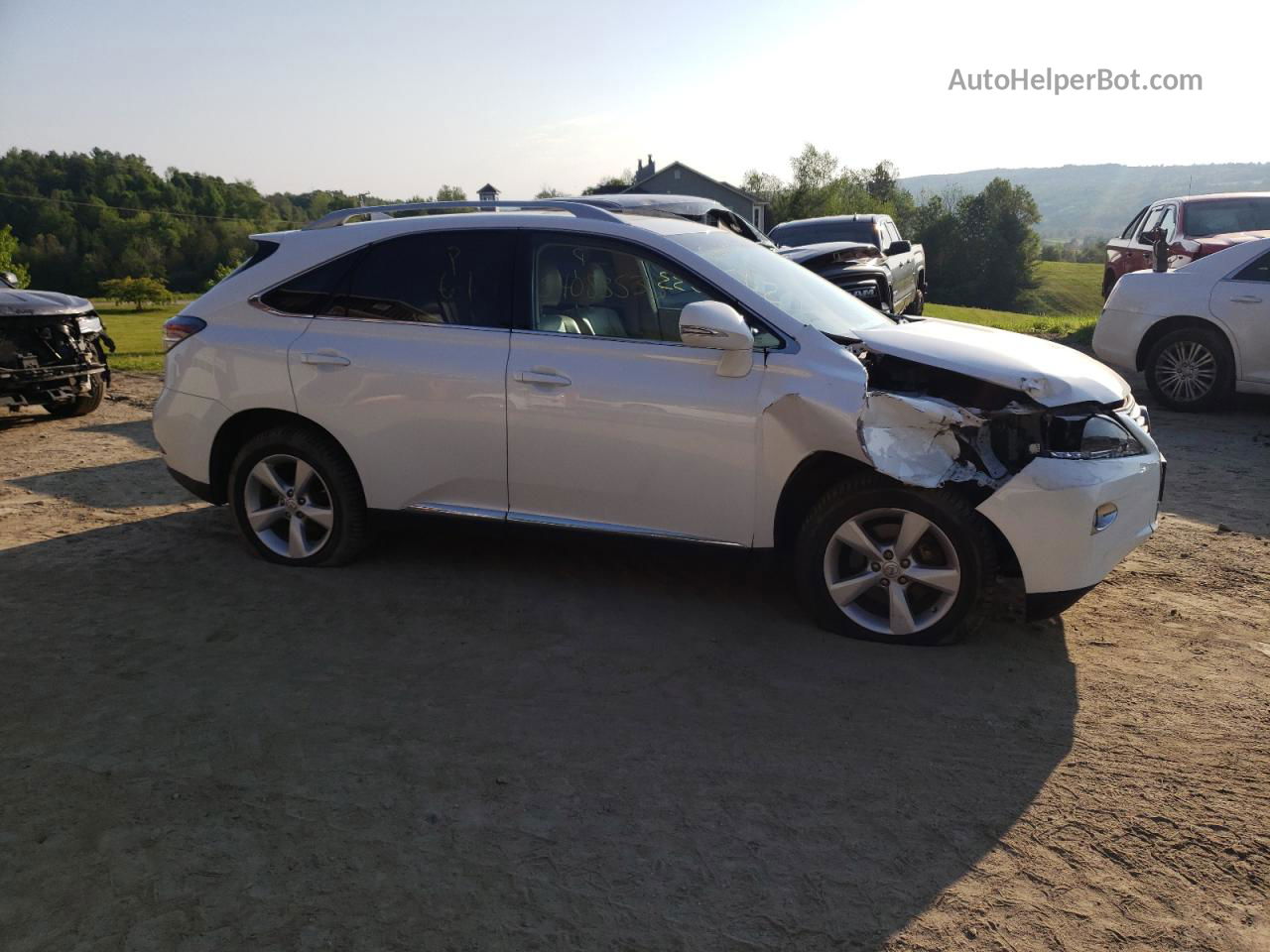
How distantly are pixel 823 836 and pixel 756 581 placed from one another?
2.31 meters

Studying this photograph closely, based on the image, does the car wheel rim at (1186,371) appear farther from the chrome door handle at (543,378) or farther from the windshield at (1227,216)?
the chrome door handle at (543,378)

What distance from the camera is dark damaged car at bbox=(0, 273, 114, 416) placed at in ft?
30.1

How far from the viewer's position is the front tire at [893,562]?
4.15 metres

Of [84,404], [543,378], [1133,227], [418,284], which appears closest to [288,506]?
[418,284]

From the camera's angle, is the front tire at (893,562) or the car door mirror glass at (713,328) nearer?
the front tire at (893,562)

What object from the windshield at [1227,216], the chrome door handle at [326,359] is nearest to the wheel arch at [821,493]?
the chrome door handle at [326,359]

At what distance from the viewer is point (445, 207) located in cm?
545

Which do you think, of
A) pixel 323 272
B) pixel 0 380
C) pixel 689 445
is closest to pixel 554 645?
pixel 689 445

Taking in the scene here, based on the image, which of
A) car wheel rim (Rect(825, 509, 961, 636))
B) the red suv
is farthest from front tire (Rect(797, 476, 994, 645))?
the red suv

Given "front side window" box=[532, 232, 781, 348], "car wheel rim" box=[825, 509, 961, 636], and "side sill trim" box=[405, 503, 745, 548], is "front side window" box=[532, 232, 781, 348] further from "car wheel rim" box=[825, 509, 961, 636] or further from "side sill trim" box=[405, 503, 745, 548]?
"car wheel rim" box=[825, 509, 961, 636]

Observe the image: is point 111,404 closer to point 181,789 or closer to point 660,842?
point 181,789

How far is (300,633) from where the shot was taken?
463 cm

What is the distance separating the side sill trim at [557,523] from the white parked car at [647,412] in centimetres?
1

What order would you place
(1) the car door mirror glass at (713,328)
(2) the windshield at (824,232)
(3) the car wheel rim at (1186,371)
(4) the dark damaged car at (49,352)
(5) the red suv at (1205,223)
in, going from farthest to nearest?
(2) the windshield at (824,232), (5) the red suv at (1205,223), (3) the car wheel rim at (1186,371), (4) the dark damaged car at (49,352), (1) the car door mirror glass at (713,328)
